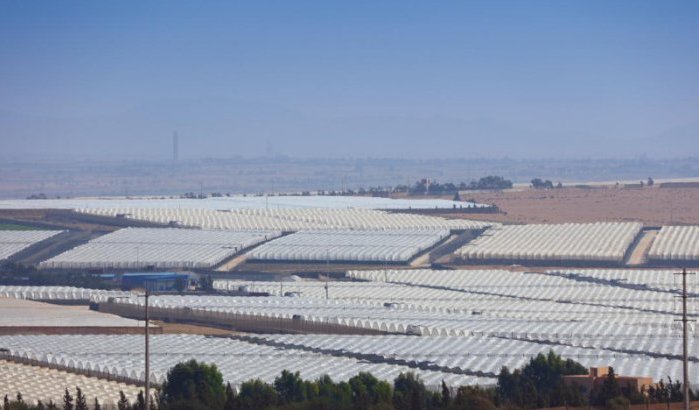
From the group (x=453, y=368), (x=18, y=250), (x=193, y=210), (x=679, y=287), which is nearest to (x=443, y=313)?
(x=679, y=287)

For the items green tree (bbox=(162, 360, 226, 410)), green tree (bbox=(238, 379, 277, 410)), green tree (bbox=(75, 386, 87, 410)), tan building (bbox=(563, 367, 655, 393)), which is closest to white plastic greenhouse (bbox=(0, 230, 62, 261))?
green tree (bbox=(162, 360, 226, 410))

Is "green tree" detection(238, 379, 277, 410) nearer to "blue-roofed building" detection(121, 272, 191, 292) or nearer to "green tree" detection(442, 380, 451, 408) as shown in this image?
"green tree" detection(442, 380, 451, 408)

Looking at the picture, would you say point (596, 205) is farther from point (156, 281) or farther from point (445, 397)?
point (445, 397)

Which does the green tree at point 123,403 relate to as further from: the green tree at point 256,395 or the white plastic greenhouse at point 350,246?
the white plastic greenhouse at point 350,246

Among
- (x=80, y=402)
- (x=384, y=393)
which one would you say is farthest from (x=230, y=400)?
(x=384, y=393)

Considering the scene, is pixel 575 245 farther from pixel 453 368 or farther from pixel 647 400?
pixel 647 400

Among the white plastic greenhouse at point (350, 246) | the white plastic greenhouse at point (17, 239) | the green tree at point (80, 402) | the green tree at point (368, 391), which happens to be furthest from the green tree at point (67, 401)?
the white plastic greenhouse at point (17, 239)

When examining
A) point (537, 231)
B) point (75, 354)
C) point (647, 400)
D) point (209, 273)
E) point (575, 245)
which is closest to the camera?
point (647, 400)
